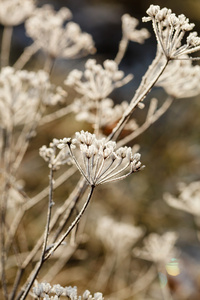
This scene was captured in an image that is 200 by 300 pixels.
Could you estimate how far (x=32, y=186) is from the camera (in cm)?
537

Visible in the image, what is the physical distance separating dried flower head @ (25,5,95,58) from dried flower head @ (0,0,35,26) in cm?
41

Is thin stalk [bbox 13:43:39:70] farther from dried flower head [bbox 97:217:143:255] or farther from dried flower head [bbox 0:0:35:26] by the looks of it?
dried flower head [bbox 97:217:143:255]

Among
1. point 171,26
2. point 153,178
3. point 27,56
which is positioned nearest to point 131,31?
point 27,56

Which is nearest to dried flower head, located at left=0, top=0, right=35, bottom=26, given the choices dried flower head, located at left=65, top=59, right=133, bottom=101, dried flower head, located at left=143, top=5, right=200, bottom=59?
dried flower head, located at left=65, top=59, right=133, bottom=101

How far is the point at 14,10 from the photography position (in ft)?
9.61

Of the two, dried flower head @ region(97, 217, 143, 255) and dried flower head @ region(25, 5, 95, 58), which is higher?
dried flower head @ region(25, 5, 95, 58)

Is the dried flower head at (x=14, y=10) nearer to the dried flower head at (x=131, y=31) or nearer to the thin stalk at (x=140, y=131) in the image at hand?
the dried flower head at (x=131, y=31)

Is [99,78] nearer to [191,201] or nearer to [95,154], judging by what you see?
[95,154]

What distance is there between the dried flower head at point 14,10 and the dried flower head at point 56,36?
1.34 feet

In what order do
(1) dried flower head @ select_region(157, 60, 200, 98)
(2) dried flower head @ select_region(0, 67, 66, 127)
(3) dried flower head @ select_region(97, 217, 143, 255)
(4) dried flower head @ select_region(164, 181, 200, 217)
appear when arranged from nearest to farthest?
1. (1) dried flower head @ select_region(157, 60, 200, 98)
2. (2) dried flower head @ select_region(0, 67, 66, 127)
3. (4) dried flower head @ select_region(164, 181, 200, 217)
4. (3) dried flower head @ select_region(97, 217, 143, 255)

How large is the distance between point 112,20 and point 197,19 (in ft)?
11.4

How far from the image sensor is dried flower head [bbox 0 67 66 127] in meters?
2.00

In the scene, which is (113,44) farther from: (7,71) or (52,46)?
(7,71)

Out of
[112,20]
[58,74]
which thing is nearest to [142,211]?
[58,74]
